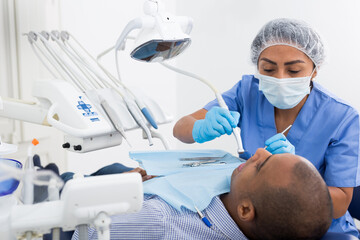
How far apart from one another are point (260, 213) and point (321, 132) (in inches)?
22.1

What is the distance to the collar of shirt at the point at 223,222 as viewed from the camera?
112cm

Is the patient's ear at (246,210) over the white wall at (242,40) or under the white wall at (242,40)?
under

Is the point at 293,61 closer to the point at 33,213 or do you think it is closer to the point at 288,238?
the point at 288,238

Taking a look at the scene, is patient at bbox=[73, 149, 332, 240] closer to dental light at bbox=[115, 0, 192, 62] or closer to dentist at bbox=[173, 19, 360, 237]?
dentist at bbox=[173, 19, 360, 237]

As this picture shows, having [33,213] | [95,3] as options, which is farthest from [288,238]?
[95,3]

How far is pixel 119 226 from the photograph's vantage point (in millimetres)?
1052

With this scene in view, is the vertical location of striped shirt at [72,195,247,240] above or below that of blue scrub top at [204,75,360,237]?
below

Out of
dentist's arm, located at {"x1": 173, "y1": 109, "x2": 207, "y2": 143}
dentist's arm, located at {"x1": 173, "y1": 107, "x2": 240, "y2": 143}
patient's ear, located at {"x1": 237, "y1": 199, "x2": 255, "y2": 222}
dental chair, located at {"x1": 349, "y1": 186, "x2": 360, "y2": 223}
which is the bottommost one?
dental chair, located at {"x1": 349, "y1": 186, "x2": 360, "y2": 223}

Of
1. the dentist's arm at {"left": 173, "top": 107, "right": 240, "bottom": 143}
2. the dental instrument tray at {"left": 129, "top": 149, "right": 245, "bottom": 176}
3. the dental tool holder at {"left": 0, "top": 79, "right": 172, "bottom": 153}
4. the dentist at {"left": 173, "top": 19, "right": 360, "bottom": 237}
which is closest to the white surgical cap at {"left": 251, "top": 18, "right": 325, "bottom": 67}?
the dentist at {"left": 173, "top": 19, "right": 360, "bottom": 237}

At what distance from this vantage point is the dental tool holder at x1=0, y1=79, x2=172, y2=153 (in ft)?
3.97

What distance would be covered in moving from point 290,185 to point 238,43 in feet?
6.63

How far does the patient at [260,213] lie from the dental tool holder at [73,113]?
28 centimetres

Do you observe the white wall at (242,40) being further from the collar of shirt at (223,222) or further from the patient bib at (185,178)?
the collar of shirt at (223,222)

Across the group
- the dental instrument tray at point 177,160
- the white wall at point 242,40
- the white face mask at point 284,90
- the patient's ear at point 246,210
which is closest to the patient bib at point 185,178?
the dental instrument tray at point 177,160
